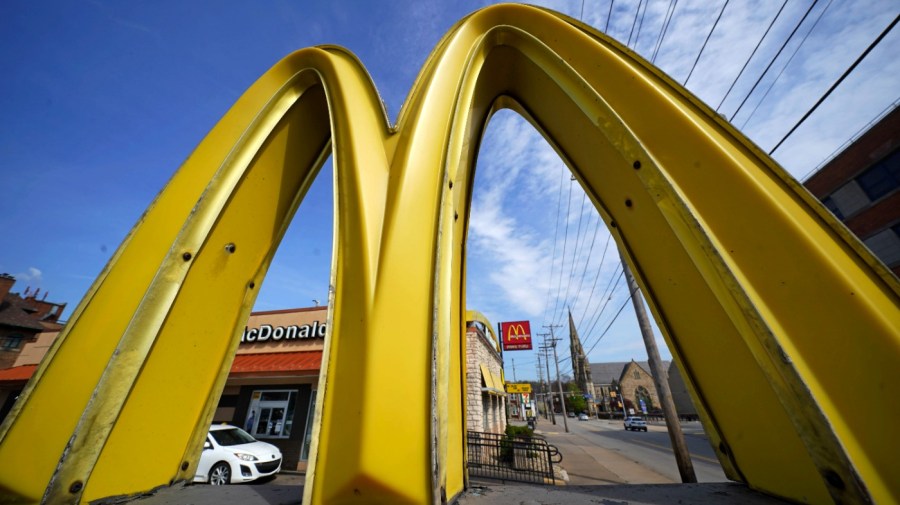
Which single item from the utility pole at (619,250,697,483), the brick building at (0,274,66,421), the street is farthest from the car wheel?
the brick building at (0,274,66,421)

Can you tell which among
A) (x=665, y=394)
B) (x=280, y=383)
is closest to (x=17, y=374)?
(x=280, y=383)

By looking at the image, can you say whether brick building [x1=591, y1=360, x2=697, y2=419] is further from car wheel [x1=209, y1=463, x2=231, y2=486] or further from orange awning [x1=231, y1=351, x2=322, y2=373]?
car wheel [x1=209, y1=463, x2=231, y2=486]

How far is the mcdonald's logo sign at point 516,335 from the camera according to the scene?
22.3m

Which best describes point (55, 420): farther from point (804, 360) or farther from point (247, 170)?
point (804, 360)

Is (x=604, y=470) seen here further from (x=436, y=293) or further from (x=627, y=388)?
(x=627, y=388)

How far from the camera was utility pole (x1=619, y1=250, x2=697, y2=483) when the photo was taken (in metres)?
5.23

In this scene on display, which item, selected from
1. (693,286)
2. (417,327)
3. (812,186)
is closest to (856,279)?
(693,286)

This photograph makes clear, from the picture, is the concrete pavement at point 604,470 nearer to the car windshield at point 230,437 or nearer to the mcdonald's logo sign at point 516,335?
the mcdonald's logo sign at point 516,335

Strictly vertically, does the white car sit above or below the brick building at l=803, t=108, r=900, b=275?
below

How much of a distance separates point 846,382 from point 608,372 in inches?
3136

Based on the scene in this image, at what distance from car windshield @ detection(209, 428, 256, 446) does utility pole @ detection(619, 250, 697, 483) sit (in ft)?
30.1

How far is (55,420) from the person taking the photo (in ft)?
4.76

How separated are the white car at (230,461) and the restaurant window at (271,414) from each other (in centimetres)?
341

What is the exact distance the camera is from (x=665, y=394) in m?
6.16
